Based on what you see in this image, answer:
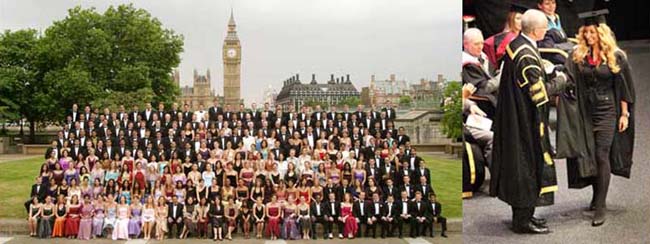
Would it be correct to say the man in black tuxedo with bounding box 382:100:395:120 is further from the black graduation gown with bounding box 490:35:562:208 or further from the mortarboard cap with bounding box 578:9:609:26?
the mortarboard cap with bounding box 578:9:609:26

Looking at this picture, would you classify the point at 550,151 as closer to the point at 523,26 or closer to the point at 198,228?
the point at 523,26

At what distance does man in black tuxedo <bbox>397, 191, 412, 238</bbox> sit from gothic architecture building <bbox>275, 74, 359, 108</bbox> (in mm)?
1021

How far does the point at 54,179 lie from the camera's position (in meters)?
5.66

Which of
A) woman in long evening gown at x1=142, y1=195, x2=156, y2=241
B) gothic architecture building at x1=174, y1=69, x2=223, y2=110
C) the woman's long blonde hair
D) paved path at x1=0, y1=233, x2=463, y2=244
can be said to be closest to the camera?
the woman's long blonde hair

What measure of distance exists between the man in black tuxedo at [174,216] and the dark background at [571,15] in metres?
3.07

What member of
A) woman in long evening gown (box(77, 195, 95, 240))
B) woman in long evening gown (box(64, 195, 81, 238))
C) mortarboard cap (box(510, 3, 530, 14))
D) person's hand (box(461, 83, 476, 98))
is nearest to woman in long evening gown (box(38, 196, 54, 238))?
woman in long evening gown (box(64, 195, 81, 238))

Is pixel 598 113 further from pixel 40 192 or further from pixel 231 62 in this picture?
pixel 40 192

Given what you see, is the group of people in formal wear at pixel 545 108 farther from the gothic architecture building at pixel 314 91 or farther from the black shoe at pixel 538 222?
the gothic architecture building at pixel 314 91

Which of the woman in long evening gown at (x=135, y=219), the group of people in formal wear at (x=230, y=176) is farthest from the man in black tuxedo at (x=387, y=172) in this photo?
the woman in long evening gown at (x=135, y=219)

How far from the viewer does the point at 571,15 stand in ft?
12.6

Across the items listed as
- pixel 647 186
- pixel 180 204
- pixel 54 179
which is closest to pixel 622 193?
pixel 647 186

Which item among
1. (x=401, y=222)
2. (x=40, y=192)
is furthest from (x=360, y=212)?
(x=40, y=192)

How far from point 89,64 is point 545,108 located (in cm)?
399

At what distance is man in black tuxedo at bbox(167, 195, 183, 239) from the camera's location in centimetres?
555
